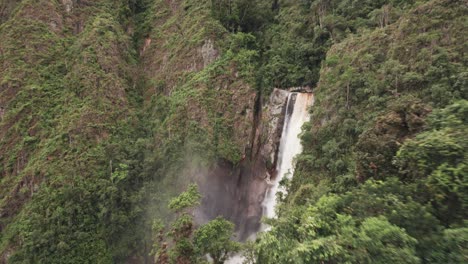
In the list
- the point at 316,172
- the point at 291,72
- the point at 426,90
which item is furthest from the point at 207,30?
the point at 426,90

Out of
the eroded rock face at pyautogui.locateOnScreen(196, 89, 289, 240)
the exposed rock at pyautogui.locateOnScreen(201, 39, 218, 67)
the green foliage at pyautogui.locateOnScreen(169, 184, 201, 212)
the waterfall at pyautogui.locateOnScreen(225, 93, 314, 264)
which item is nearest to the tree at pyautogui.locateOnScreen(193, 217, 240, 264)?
the green foliage at pyautogui.locateOnScreen(169, 184, 201, 212)

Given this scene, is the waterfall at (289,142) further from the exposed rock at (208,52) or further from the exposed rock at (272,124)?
the exposed rock at (208,52)

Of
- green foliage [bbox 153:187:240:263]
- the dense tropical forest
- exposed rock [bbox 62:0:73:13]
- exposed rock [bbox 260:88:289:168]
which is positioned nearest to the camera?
the dense tropical forest

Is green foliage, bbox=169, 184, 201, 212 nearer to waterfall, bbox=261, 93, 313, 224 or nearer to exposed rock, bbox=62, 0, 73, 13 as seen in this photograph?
waterfall, bbox=261, 93, 313, 224

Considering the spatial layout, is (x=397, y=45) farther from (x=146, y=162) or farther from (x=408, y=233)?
(x=146, y=162)

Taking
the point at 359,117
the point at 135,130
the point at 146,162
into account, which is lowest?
the point at 146,162

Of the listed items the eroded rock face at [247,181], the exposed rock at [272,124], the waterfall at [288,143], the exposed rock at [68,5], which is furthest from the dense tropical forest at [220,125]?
the waterfall at [288,143]
